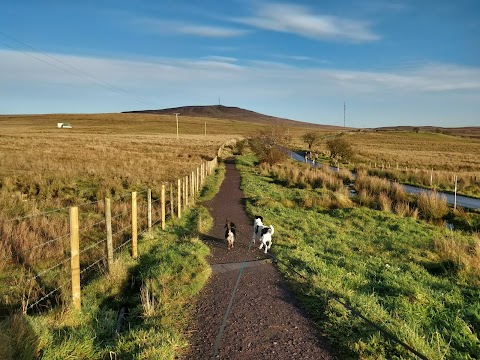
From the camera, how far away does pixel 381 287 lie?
23.1 feet

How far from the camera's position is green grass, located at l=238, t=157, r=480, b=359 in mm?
4922

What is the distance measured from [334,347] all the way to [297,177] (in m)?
22.9

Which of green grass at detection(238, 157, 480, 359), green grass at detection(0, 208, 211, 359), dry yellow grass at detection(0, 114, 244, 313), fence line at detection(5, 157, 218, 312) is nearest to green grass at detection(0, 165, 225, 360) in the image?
green grass at detection(0, 208, 211, 359)

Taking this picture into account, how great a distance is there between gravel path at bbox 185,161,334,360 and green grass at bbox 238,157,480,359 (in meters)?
→ 0.29

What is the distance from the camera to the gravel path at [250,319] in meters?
4.71

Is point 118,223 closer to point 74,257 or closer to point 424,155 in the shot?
point 74,257

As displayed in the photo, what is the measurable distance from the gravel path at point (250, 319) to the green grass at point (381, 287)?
0.95 ft

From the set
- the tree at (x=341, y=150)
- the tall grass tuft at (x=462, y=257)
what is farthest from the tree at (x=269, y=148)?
the tall grass tuft at (x=462, y=257)

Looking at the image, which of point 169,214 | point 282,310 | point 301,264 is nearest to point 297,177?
point 169,214

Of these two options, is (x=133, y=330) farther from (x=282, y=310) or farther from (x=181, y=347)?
(x=282, y=310)

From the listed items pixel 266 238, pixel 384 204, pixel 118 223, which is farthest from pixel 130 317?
pixel 384 204

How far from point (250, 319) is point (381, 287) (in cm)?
282

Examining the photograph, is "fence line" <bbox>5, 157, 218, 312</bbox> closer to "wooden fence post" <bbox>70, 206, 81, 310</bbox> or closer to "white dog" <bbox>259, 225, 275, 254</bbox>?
"wooden fence post" <bbox>70, 206, 81, 310</bbox>

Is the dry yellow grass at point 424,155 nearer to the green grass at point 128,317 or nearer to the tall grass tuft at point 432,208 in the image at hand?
the tall grass tuft at point 432,208
